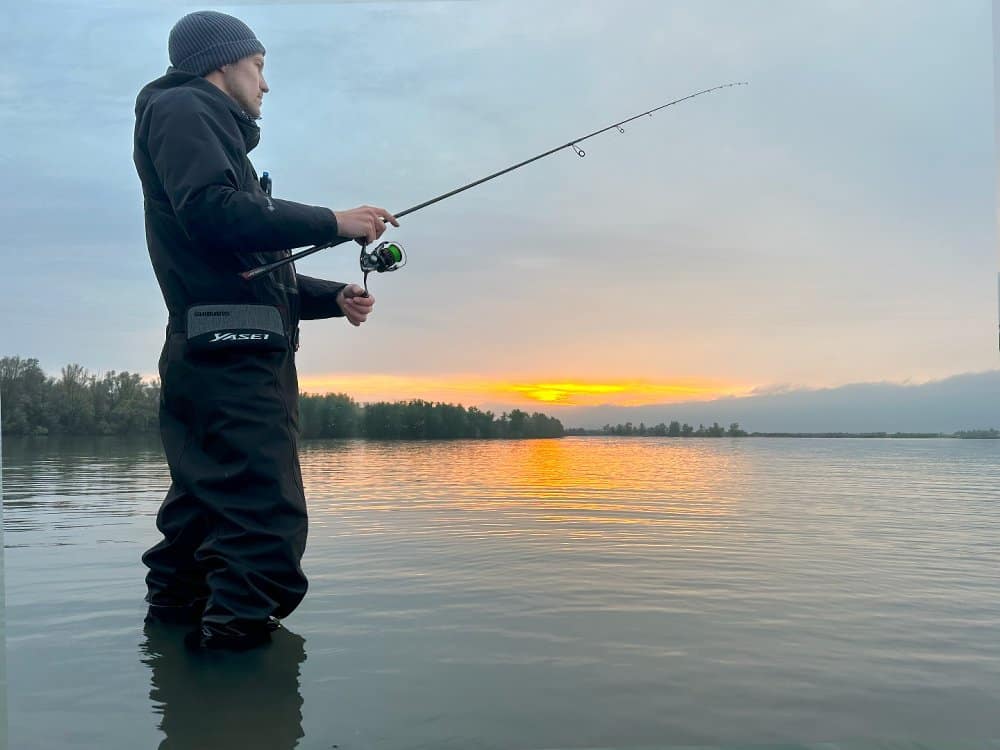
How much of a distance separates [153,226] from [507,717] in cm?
168

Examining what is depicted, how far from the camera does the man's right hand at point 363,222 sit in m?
2.43

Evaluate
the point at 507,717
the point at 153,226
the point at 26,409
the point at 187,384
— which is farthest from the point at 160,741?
the point at 26,409

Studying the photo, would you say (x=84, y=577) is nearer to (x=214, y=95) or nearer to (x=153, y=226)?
(x=153, y=226)

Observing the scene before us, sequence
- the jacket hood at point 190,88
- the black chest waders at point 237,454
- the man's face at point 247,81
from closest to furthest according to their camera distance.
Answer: the black chest waders at point 237,454 → the jacket hood at point 190,88 → the man's face at point 247,81

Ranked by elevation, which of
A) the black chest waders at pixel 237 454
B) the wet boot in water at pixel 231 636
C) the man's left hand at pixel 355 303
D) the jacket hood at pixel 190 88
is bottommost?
the wet boot in water at pixel 231 636

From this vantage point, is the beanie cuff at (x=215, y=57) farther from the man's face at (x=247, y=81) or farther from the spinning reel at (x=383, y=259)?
the spinning reel at (x=383, y=259)

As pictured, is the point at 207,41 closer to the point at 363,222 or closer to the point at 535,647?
the point at 363,222

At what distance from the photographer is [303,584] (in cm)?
245

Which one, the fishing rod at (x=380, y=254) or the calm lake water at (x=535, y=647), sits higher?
the fishing rod at (x=380, y=254)

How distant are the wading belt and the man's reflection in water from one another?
0.85 meters

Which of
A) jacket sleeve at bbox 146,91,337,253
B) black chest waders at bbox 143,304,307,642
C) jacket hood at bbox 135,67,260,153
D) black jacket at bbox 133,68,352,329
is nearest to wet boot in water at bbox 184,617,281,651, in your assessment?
black chest waders at bbox 143,304,307,642

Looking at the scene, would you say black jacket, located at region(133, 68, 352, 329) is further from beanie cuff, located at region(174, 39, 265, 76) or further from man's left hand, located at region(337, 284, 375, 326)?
man's left hand, located at region(337, 284, 375, 326)

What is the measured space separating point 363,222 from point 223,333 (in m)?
0.51

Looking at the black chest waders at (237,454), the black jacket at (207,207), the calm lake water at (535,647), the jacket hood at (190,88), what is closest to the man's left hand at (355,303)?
the black jacket at (207,207)
